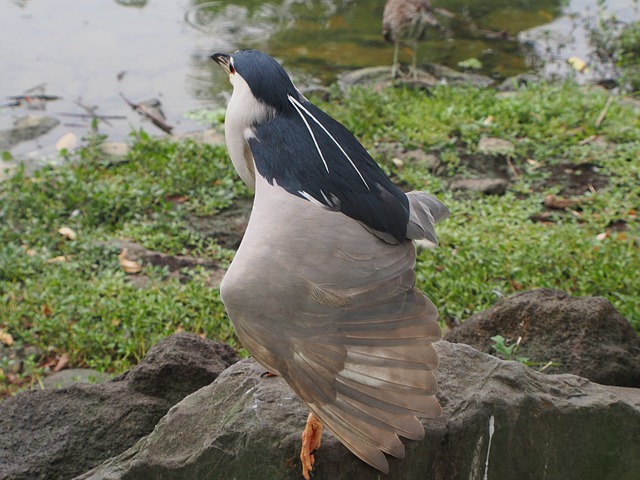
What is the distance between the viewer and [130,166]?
233 inches

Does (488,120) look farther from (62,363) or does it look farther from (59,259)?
(62,363)

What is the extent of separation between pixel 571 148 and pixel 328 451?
420 cm

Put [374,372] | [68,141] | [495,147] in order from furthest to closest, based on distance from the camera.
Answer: [68,141] < [495,147] < [374,372]

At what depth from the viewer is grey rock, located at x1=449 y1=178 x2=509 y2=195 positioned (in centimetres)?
562

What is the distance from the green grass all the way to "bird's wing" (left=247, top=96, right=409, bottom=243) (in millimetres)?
1770

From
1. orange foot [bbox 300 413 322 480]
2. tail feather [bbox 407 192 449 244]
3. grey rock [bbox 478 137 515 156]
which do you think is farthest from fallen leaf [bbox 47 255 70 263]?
grey rock [bbox 478 137 515 156]

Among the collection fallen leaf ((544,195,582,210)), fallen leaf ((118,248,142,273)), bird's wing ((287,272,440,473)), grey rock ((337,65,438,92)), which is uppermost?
bird's wing ((287,272,440,473))

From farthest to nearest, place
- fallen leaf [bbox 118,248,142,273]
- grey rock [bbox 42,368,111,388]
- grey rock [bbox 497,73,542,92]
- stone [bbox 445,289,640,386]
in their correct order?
1. grey rock [bbox 497,73,542,92]
2. fallen leaf [bbox 118,248,142,273]
3. grey rock [bbox 42,368,111,388]
4. stone [bbox 445,289,640,386]

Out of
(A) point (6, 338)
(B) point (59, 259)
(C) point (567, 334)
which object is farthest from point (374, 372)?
(B) point (59, 259)

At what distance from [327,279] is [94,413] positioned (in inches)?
47.4

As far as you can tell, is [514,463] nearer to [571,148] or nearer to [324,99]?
[571,148]

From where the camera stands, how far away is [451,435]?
8.39ft

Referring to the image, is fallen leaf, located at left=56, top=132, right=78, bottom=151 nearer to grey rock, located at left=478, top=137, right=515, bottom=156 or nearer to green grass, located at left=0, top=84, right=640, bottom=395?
green grass, located at left=0, top=84, right=640, bottom=395

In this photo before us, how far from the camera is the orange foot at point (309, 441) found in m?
2.46
